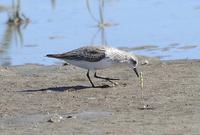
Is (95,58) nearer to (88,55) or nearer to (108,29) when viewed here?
(88,55)

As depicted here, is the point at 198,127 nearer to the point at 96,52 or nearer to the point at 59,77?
the point at 96,52

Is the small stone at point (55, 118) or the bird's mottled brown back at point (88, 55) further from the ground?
the bird's mottled brown back at point (88, 55)

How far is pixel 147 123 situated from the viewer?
29.2 feet

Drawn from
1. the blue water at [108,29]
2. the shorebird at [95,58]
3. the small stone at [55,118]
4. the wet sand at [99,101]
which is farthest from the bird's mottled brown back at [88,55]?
the blue water at [108,29]

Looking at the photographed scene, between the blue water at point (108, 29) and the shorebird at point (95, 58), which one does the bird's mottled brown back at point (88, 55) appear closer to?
the shorebird at point (95, 58)

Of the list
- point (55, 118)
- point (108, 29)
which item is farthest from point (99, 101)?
point (108, 29)

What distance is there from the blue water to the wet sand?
53.9 inches

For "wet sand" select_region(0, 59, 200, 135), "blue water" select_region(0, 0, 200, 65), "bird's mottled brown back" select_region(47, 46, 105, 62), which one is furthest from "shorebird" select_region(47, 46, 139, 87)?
"blue water" select_region(0, 0, 200, 65)

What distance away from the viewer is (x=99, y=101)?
1041cm

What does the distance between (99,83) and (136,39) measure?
12.5 ft

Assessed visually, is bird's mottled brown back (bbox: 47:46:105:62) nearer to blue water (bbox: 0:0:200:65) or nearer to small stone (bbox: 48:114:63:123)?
small stone (bbox: 48:114:63:123)

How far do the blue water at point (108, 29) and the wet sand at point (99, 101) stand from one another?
1.37 meters

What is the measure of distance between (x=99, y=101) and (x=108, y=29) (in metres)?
6.84

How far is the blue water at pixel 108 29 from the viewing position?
14.9 m
